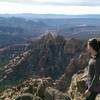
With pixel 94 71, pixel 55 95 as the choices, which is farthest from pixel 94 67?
pixel 55 95

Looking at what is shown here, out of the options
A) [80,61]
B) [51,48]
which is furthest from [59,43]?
[80,61]

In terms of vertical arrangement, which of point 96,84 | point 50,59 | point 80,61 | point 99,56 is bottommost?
point 50,59

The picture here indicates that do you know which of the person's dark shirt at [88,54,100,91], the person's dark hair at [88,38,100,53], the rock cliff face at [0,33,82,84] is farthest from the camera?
the rock cliff face at [0,33,82,84]

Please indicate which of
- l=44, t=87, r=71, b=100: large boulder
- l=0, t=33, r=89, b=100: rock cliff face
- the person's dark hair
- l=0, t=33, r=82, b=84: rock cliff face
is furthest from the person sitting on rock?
l=0, t=33, r=82, b=84: rock cliff face

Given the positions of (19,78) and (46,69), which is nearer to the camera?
(46,69)

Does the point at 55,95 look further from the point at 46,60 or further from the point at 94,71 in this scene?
the point at 46,60

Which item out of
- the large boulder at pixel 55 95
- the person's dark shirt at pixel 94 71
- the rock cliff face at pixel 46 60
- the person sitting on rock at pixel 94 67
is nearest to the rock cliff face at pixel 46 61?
the rock cliff face at pixel 46 60

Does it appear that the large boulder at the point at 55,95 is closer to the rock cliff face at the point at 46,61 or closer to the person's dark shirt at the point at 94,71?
the person's dark shirt at the point at 94,71

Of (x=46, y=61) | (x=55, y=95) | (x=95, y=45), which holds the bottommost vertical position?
(x=46, y=61)

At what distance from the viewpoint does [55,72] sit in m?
146

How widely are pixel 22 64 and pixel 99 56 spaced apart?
528ft

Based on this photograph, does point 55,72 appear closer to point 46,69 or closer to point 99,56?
point 46,69

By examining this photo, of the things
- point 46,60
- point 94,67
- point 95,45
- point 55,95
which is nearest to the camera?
point 94,67

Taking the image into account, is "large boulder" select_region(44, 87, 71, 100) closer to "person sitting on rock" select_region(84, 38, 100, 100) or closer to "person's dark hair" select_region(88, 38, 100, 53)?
"person sitting on rock" select_region(84, 38, 100, 100)
